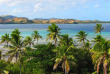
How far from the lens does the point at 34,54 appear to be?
42750 mm

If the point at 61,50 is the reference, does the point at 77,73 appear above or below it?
below

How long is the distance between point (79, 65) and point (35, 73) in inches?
556

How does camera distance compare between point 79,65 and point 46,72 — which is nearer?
point 46,72

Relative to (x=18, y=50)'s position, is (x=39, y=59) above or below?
below

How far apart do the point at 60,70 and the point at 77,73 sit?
492cm

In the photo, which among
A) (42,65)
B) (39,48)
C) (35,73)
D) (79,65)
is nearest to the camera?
(35,73)

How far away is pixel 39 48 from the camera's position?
151ft

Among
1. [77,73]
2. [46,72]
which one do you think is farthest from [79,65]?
[46,72]

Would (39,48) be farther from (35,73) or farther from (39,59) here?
(35,73)

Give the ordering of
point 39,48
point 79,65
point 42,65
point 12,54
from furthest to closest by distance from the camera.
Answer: point 39,48, point 79,65, point 42,65, point 12,54

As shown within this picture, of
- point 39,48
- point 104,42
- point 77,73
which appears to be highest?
point 104,42

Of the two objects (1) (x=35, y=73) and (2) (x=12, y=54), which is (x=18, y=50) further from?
(1) (x=35, y=73)

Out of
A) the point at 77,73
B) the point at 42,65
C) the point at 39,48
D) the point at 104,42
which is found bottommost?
the point at 77,73

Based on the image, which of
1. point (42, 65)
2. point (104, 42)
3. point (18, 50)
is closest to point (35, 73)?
point (42, 65)
